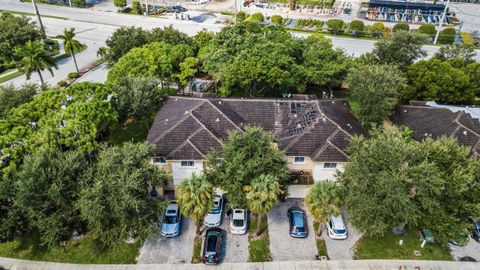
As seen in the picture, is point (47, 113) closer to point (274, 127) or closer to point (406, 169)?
point (274, 127)

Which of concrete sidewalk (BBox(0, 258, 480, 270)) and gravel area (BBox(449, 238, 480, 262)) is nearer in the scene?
concrete sidewalk (BBox(0, 258, 480, 270))

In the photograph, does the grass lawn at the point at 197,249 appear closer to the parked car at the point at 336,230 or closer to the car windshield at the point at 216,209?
the car windshield at the point at 216,209

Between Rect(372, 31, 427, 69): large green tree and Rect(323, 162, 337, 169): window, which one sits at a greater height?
Rect(372, 31, 427, 69): large green tree

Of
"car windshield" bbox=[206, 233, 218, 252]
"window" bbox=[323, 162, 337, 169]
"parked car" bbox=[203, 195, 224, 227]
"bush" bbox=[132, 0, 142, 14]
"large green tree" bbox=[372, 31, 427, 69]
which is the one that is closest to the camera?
"car windshield" bbox=[206, 233, 218, 252]

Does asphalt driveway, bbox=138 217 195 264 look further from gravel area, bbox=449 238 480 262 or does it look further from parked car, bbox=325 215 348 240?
gravel area, bbox=449 238 480 262

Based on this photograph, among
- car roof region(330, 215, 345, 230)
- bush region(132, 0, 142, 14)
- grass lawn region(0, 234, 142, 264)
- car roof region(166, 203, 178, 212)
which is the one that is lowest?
grass lawn region(0, 234, 142, 264)

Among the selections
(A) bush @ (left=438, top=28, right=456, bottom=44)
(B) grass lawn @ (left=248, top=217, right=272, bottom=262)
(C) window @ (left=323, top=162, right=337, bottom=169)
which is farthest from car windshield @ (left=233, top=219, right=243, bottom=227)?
(A) bush @ (left=438, top=28, right=456, bottom=44)
